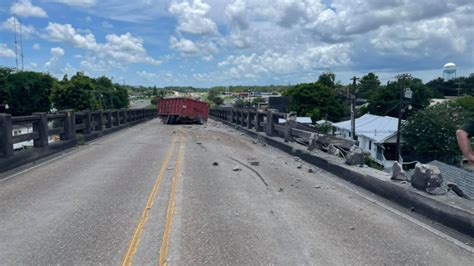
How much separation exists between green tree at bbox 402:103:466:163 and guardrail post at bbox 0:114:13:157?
150ft

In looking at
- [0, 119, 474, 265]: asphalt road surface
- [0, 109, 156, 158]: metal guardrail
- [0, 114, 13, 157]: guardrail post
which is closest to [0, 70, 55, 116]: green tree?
[0, 109, 156, 158]: metal guardrail

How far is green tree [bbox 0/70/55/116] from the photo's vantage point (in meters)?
78.4

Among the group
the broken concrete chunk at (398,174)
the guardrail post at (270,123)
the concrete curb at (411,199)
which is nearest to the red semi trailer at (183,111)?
the guardrail post at (270,123)

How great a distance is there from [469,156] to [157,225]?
4104 millimetres

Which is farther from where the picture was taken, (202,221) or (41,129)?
(41,129)

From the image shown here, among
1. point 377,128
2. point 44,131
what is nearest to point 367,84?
point 377,128

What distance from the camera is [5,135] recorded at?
1062cm

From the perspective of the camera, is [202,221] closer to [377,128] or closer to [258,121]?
[258,121]

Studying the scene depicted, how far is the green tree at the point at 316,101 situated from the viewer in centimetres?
9269

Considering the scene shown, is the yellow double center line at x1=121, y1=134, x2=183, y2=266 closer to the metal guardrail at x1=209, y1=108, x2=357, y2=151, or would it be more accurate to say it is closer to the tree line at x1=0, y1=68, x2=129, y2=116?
the metal guardrail at x1=209, y1=108, x2=357, y2=151

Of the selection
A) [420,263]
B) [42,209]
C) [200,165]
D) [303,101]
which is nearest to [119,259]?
[42,209]

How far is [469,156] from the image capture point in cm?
520

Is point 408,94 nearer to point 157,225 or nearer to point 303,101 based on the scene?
point 157,225

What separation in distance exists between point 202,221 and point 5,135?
22.8ft
